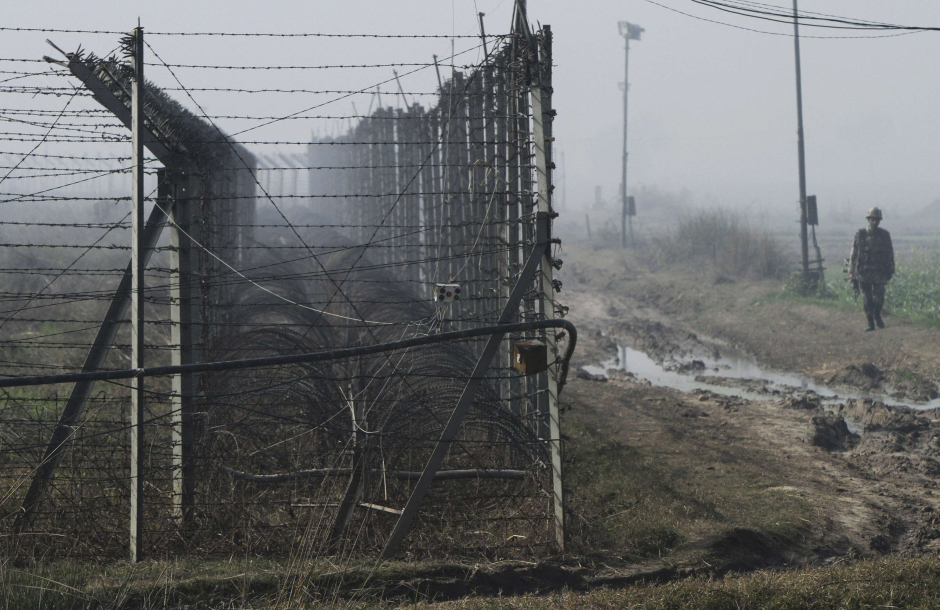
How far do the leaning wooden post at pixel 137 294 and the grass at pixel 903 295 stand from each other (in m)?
14.9

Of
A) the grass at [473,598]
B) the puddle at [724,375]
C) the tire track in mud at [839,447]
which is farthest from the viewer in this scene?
the puddle at [724,375]

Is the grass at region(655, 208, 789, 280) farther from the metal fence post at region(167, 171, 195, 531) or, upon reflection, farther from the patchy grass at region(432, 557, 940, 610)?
the patchy grass at region(432, 557, 940, 610)

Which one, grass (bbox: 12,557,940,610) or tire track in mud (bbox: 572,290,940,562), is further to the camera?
tire track in mud (bbox: 572,290,940,562)

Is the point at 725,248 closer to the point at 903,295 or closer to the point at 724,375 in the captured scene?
A: the point at 903,295

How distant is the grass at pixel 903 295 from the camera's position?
57.2 feet

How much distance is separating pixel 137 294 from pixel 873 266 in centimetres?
1501

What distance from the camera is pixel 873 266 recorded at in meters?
16.7

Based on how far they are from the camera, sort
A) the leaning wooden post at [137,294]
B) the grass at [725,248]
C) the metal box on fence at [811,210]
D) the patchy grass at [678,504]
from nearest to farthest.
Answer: the leaning wooden post at [137,294]
the patchy grass at [678,504]
the metal box on fence at [811,210]
the grass at [725,248]

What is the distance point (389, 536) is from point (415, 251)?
15.5 meters

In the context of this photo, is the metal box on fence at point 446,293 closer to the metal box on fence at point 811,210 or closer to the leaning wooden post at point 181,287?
the leaning wooden post at point 181,287

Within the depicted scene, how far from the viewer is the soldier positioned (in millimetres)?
16609

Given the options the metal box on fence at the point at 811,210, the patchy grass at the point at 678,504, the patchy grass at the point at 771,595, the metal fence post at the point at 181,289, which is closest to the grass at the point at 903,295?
the metal box on fence at the point at 811,210

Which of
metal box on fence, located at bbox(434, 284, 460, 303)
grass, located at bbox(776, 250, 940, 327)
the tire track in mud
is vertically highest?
metal box on fence, located at bbox(434, 284, 460, 303)

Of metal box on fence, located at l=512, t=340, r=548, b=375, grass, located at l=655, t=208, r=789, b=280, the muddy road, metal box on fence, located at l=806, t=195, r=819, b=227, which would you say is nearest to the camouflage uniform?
the muddy road
